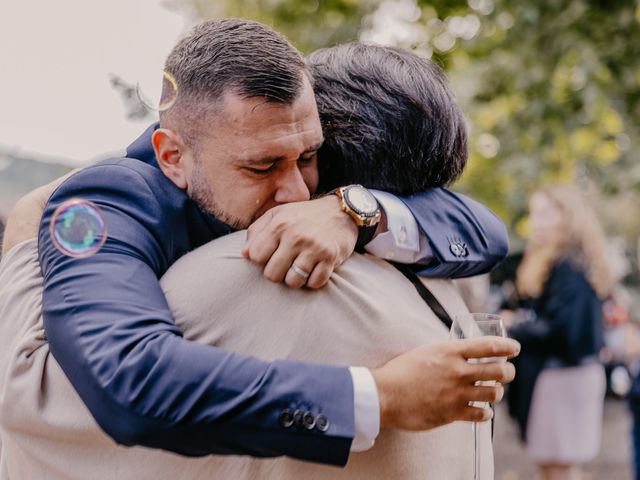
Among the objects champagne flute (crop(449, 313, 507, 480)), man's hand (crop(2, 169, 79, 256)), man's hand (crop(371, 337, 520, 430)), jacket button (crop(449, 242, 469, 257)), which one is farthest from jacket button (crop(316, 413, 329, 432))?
Answer: man's hand (crop(2, 169, 79, 256))

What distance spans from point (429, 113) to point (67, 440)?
1.01 metres

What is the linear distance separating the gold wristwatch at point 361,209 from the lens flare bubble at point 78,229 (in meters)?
0.50

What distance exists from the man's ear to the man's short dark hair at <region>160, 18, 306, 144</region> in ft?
0.14

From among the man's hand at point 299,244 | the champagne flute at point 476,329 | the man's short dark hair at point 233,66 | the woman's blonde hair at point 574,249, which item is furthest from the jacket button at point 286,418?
the woman's blonde hair at point 574,249

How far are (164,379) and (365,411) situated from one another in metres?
0.35

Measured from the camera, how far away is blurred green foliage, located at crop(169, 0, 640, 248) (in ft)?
18.8

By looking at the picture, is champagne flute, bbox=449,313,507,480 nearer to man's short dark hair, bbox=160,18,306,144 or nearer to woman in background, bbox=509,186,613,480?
man's short dark hair, bbox=160,18,306,144

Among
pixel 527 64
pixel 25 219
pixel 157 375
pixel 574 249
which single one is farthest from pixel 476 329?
pixel 527 64

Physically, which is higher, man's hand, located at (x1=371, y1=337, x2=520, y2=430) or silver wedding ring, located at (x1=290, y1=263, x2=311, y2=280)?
silver wedding ring, located at (x1=290, y1=263, x2=311, y2=280)

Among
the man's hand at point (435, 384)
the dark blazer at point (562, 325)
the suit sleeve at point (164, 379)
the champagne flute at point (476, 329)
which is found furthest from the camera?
the dark blazer at point (562, 325)

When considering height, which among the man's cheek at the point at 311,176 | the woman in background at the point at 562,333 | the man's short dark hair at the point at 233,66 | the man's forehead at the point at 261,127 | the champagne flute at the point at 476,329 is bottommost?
the woman in background at the point at 562,333

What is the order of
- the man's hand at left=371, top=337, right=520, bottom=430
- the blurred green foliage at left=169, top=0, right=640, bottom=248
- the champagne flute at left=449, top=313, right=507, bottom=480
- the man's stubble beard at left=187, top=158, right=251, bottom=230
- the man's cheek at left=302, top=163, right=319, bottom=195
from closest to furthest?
the man's hand at left=371, top=337, right=520, bottom=430 < the champagne flute at left=449, top=313, right=507, bottom=480 < the man's stubble beard at left=187, top=158, right=251, bottom=230 < the man's cheek at left=302, top=163, right=319, bottom=195 < the blurred green foliage at left=169, top=0, right=640, bottom=248

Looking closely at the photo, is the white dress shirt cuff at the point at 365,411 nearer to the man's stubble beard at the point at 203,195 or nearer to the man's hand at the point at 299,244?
the man's hand at the point at 299,244

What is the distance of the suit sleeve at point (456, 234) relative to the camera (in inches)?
69.0
